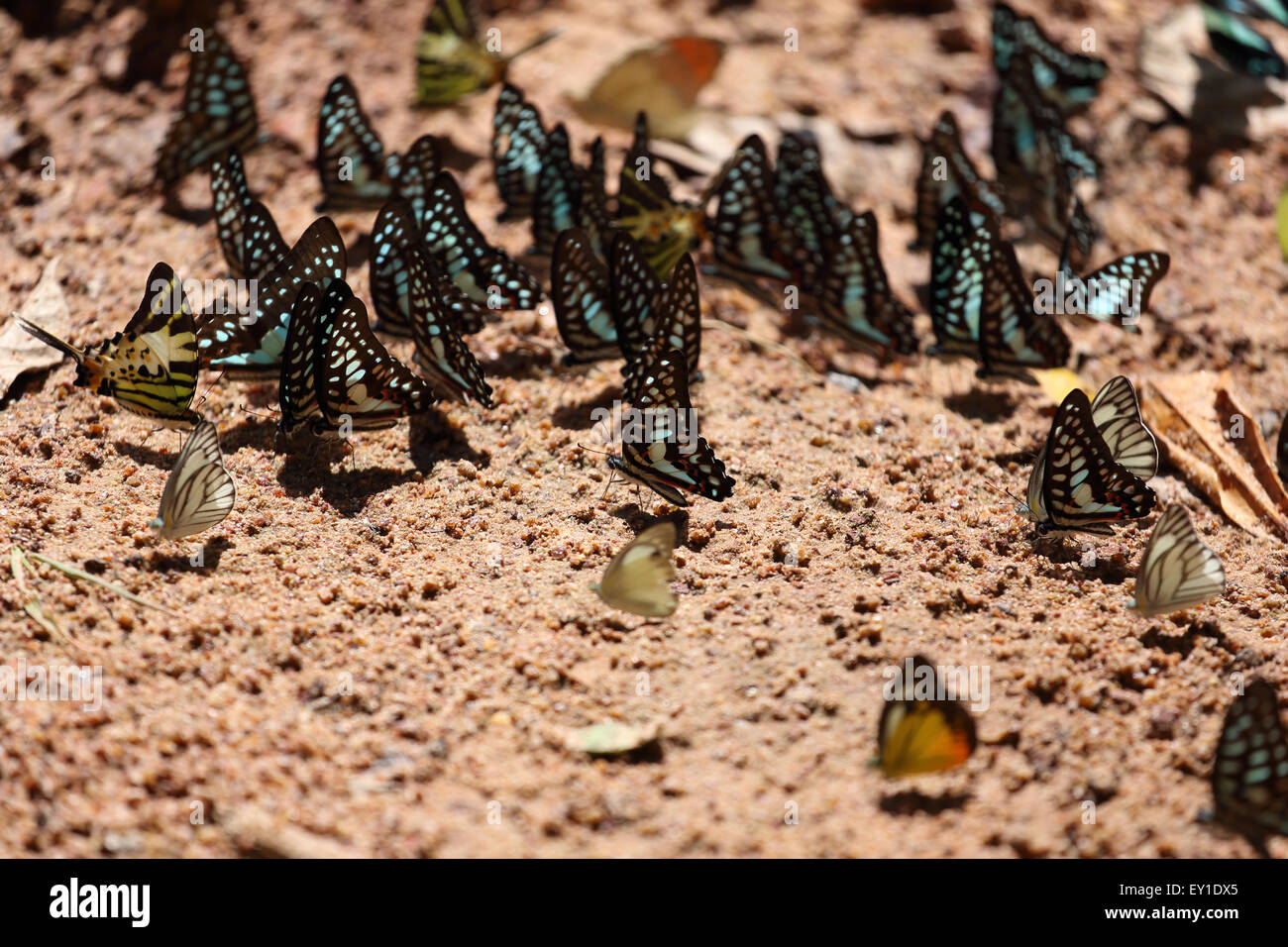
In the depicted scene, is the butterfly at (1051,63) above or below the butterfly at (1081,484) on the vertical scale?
above

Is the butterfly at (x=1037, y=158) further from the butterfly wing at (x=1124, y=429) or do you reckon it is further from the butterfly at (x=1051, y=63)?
the butterfly wing at (x=1124, y=429)

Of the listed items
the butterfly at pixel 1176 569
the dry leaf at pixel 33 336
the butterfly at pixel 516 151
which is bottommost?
the dry leaf at pixel 33 336

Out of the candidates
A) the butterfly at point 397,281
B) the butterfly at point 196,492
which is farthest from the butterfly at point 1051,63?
the butterfly at point 196,492

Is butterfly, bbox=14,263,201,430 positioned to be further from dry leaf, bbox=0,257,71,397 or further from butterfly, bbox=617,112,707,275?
butterfly, bbox=617,112,707,275

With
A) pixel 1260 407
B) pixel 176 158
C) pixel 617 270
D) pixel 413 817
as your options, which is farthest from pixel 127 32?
pixel 1260 407

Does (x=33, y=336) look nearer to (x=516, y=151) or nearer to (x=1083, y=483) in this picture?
(x=516, y=151)
